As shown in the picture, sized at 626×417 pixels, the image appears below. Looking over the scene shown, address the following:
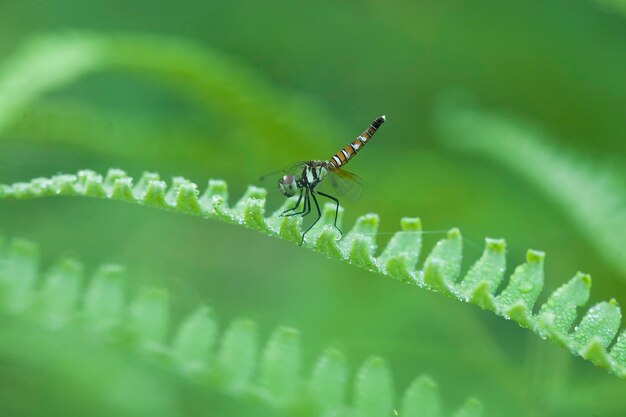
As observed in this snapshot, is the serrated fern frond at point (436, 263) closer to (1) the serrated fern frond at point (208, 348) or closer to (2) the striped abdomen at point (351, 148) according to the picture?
(1) the serrated fern frond at point (208, 348)

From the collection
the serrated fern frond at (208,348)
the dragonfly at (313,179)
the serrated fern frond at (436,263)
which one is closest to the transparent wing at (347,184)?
the dragonfly at (313,179)

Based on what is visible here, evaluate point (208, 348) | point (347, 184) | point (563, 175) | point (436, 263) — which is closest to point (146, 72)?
point (347, 184)

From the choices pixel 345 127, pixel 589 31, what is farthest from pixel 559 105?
pixel 345 127

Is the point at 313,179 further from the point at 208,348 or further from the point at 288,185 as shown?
the point at 208,348

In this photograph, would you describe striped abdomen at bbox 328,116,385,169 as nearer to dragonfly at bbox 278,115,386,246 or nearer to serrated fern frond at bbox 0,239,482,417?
dragonfly at bbox 278,115,386,246

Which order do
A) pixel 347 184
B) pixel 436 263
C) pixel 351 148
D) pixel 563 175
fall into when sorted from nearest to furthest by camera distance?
pixel 436 263
pixel 347 184
pixel 351 148
pixel 563 175

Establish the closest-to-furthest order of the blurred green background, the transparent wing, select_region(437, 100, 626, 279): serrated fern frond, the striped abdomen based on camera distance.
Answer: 1. the transparent wing
2. the striped abdomen
3. select_region(437, 100, 626, 279): serrated fern frond
4. the blurred green background

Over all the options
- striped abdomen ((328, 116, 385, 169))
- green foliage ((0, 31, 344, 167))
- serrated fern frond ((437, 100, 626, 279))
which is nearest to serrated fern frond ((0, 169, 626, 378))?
striped abdomen ((328, 116, 385, 169))

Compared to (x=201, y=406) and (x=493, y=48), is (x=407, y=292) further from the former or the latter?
(x=493, y=48)

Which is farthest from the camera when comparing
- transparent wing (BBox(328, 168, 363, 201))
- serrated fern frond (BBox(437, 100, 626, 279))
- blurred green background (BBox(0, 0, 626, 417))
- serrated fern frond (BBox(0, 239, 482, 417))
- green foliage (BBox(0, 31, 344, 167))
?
blurred green background (BBox(0, 0, 626, 417))
